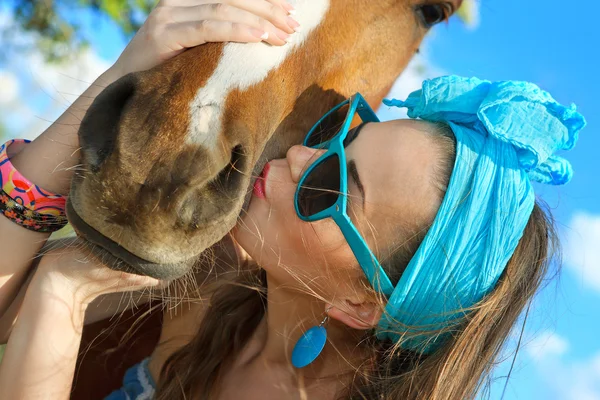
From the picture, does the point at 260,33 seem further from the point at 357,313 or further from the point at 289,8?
the point at 357,313

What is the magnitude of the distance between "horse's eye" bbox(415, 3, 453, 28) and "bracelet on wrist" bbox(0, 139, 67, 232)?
1793mm

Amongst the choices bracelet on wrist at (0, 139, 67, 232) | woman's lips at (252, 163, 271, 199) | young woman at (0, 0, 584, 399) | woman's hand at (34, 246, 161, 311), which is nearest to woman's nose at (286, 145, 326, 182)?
young woman at (0, 0, 584, 399)

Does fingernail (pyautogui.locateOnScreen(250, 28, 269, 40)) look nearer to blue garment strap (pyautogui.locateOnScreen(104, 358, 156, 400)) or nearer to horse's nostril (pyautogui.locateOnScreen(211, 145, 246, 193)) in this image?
horse's nostril (pyautogui.locateOnScreen(211, 145, 246, 193))

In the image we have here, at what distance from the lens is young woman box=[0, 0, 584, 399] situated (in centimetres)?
162

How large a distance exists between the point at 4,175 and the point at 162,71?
728 millimetres

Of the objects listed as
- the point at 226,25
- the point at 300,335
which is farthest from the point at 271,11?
the point at 300,335

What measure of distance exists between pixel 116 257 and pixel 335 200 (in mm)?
678

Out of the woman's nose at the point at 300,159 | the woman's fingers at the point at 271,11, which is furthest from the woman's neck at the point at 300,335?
the woman's fingers at the point at 271,11

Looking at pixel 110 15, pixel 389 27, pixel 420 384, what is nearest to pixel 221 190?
pixel 420 384

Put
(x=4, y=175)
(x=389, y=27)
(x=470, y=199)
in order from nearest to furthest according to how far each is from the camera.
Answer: (x=470, y=199), (x=4, y=175), (x=389, y=27)

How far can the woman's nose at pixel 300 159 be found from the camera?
1771mm

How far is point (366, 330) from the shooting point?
1928mm

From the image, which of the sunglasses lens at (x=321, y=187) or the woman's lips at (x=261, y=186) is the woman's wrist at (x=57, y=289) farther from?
the sunglasses lens at (x=321, y=187)

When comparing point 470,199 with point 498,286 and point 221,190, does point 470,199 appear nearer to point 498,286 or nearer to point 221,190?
point 498,286
